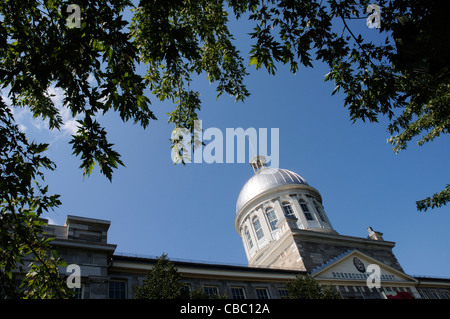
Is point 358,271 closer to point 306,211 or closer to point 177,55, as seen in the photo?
point 306,211

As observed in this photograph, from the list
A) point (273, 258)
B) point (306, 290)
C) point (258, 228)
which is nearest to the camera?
point (306, 290)

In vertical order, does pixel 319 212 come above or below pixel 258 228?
below

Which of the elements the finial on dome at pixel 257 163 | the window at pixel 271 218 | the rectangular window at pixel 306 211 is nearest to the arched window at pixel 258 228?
the window at pixel 271 218

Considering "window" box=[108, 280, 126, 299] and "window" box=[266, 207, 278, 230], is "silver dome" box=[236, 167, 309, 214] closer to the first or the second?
"window" box=[266, 207, 278, 230]

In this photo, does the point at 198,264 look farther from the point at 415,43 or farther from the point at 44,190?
the point at 415,43

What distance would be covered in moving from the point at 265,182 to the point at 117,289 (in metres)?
26.5

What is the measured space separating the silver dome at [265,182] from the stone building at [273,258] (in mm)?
122

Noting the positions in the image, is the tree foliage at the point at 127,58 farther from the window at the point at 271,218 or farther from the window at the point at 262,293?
the window at the point at 271,218

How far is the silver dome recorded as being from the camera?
3838 cm

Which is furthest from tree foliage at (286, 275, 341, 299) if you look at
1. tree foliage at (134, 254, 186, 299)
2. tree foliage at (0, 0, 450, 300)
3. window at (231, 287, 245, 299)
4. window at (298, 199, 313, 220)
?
window at (298, 199, 313, 220)

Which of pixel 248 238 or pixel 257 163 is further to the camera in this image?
pixel 257 163

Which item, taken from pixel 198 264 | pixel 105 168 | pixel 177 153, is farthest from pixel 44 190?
pixel 198 264

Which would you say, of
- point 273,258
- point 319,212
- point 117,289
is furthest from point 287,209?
point 117,289

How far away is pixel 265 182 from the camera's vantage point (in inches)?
1548
